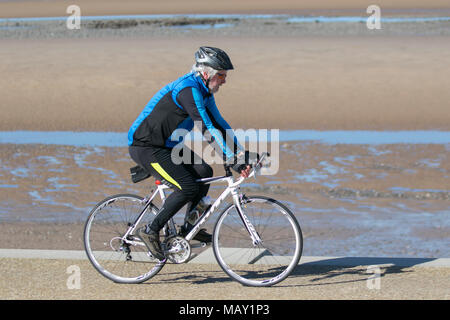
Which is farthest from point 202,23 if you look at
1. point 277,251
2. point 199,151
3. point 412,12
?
point 277,251

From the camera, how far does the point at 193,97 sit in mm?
5863

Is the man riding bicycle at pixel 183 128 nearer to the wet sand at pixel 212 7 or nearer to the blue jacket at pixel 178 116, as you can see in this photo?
the blue jacket at pixel 178 116

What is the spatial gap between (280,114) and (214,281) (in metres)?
10.1

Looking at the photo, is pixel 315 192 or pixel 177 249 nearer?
pixel 177 249

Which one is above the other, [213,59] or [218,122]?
[213,59]

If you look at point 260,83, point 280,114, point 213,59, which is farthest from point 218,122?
point 260,83

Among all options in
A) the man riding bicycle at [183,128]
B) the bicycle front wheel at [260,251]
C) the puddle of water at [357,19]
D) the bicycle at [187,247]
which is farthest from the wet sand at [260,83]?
the man riding bicycle at [183,128]

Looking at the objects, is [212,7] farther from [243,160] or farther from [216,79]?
[243,160]

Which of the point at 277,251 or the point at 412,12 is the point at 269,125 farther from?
the point at 412,12

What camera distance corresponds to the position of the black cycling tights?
6.08 m

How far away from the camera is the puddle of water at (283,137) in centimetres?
1368

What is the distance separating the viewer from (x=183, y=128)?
20.2ft

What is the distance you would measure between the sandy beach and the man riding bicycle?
0.68 meters

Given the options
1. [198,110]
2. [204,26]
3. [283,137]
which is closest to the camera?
[198,110]
